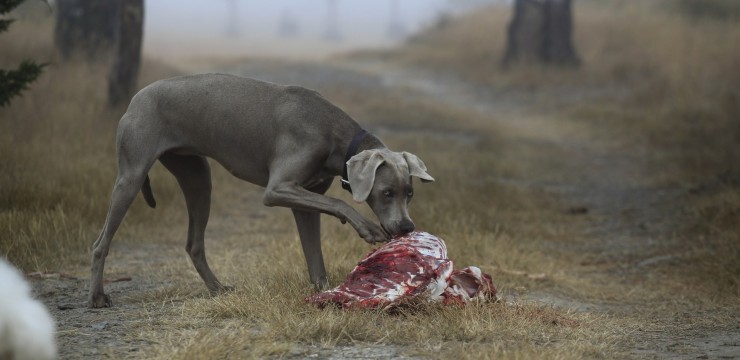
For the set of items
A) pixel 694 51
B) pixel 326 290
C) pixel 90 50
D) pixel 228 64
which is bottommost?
pixel 228 64

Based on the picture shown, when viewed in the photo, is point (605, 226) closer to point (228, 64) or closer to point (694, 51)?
point (694, 51)

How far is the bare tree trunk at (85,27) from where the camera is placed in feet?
44.0

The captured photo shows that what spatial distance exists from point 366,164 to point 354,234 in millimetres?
2312

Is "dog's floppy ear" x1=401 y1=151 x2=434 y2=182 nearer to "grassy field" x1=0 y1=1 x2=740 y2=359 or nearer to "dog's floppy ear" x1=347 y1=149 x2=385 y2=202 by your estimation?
"dog's floppy ear" x1=347 y1=149 x2=385 y2=202

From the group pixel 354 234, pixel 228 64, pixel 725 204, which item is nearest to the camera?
pixel 354 234

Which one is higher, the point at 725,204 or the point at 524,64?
the point at 725,204

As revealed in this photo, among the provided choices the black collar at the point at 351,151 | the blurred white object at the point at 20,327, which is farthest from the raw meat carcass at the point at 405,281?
the blurred white object at the point at 20,327

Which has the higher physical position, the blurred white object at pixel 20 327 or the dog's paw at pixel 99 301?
the blurred white object at pixel 20 327

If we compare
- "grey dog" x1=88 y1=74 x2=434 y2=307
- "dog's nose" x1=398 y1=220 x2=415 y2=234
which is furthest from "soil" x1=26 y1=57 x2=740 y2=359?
"dog's nose" x1=398 y1=220 x2=415 y2=234

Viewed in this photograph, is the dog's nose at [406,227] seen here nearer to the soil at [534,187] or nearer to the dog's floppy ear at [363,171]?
the dog's floppy ear at [363,171]

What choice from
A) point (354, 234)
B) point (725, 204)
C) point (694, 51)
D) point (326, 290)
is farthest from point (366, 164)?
point (694, 51)

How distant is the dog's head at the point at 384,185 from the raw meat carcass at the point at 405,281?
0.37 ft

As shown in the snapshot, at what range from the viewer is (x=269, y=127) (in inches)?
223

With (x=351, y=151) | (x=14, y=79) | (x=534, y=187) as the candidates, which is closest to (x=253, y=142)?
(x=351, y=151)
